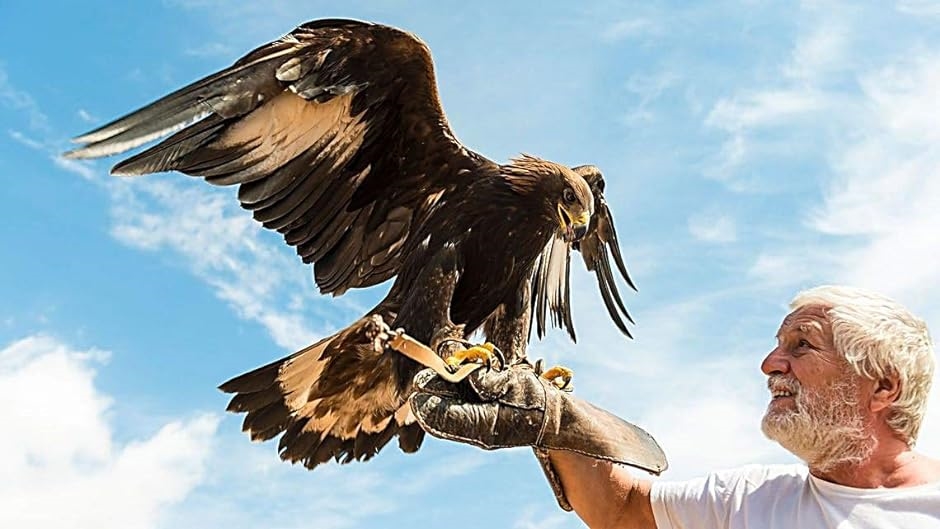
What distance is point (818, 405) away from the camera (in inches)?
94.1

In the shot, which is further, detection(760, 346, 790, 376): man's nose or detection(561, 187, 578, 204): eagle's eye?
detection(561, 187, 578, 204): eagle's eye

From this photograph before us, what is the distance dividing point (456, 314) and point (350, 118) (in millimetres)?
884

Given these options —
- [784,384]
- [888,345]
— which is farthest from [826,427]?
[888,345]

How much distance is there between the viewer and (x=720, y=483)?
8.52 feet

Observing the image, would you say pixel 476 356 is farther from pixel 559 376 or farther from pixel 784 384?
pixel 784 384

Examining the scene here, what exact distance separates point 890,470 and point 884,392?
202mm

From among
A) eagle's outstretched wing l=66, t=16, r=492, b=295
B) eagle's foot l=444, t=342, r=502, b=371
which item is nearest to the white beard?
eagle's foot l=444, t=342, r=502, b=371

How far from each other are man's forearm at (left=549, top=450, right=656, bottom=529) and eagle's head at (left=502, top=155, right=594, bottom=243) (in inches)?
43.7

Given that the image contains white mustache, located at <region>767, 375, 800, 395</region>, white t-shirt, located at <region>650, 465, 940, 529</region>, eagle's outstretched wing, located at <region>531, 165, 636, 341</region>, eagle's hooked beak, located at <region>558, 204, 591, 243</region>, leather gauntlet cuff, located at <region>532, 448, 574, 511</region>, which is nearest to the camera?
Answer: white t-shirt, located at <region>650, 465, 940, 529</region>

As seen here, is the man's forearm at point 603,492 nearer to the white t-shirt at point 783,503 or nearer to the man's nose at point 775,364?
the white t-shirt at point 783,503

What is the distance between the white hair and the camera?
2375 mm

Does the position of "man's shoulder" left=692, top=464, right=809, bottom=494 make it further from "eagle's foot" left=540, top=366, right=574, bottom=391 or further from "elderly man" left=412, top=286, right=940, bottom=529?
"eagle's foot" left=540, top=366, right=574, bottom=391

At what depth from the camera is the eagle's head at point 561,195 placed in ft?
11.5

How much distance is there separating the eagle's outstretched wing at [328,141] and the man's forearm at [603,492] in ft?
4.56
